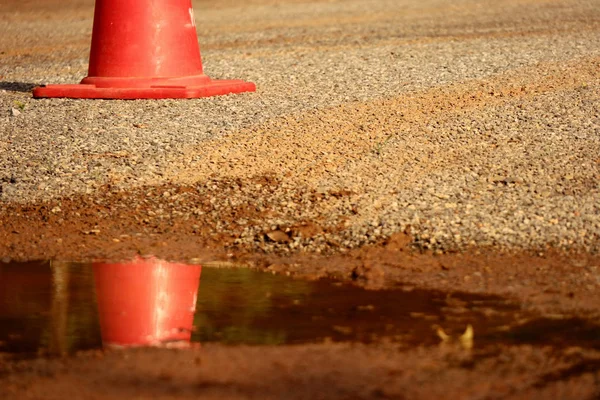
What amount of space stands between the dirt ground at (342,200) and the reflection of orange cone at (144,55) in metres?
0.21

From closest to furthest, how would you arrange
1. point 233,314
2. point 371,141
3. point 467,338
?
point 467,338 < point 233,314 < point 371,141

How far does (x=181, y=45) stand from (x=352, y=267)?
372 cm

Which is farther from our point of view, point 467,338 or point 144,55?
point 144,55

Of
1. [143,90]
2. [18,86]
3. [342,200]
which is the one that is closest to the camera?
[342,200]

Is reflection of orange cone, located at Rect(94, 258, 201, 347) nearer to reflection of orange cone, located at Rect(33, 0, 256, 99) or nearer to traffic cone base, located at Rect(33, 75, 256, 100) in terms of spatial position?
traffic cone base, located at Rect(33, 75, 256, 100)

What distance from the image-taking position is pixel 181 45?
25.6ft

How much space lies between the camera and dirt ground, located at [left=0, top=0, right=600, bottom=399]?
3357mm

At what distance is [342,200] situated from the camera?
5.39 metres

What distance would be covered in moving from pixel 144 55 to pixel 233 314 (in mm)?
4149

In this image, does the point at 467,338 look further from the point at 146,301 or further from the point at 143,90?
the point at 143,90

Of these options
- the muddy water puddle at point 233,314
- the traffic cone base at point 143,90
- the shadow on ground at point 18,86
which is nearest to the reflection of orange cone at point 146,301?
the muddy water puddle at point 233,314

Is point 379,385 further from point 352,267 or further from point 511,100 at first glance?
point 511,100

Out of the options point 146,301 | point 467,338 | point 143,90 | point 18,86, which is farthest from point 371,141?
point 18,86

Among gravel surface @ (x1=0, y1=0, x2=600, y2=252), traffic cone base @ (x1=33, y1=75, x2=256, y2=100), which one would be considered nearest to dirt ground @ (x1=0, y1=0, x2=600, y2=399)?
gravel surface @ (x1=0, y1=0, x2=600, y2=252)
